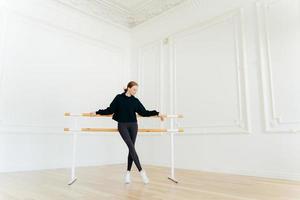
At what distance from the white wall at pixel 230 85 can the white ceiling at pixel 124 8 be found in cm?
25

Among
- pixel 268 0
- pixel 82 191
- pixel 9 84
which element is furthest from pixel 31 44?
pixel 268 0

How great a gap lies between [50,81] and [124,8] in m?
2.31

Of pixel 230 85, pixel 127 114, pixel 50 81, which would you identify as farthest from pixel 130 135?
pixel 50 81

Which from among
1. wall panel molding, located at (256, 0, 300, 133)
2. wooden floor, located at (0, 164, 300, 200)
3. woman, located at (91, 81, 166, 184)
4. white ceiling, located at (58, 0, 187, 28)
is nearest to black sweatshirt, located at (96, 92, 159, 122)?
woman, located at (91, 81, 166, 184)

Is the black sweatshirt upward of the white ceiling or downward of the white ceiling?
downward

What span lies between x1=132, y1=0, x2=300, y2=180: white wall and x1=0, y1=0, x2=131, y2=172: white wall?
1.12 m

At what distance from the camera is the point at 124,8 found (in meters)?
5.39

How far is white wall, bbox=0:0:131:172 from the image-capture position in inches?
159

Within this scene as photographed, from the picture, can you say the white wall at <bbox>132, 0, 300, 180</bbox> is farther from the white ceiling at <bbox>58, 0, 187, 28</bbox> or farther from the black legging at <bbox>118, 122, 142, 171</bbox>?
the black legging at <bbox>118, 122, 142, 171</bbox>

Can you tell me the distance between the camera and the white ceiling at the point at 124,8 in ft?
16.6

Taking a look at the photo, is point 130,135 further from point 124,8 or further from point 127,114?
point 124,8

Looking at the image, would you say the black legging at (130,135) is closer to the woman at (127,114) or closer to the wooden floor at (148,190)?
the woman at (127,114)

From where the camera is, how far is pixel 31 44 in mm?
4375

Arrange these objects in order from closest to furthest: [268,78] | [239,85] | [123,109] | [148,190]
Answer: [148,190], [123,109], [268,78], [239,85]
